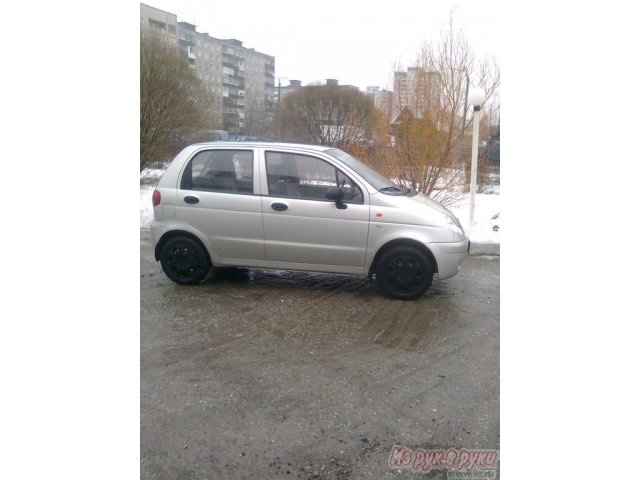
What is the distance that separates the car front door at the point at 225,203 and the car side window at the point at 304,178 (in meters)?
0.19

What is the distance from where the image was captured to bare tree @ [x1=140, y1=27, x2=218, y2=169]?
2.67 m

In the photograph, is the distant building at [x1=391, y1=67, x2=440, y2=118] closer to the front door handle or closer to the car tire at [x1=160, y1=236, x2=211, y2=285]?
the front door handle

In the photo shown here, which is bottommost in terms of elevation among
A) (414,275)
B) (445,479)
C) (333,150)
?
(445,479)

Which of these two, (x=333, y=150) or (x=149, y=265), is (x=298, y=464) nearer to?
(x=333, y=150)

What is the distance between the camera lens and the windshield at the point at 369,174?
3.82m

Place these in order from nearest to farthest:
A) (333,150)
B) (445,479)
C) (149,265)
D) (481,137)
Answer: (445,479), (481,137), (333,150), (149,265)

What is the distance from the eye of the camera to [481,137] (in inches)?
127

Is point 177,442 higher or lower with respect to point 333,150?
lower

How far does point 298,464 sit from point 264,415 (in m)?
0.38

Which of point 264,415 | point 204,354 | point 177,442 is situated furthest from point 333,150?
point 177,442

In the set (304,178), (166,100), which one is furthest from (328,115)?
(166,100)

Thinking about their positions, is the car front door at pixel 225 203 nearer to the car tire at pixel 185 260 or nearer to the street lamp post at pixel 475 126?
the car tire at pixel 185 260

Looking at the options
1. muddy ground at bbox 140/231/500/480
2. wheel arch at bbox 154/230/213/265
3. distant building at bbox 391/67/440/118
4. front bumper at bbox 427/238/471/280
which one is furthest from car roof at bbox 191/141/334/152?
front bumper at bbox 427/238/471/280

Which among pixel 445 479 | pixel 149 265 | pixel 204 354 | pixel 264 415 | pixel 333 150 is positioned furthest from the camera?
pixel 149 265
